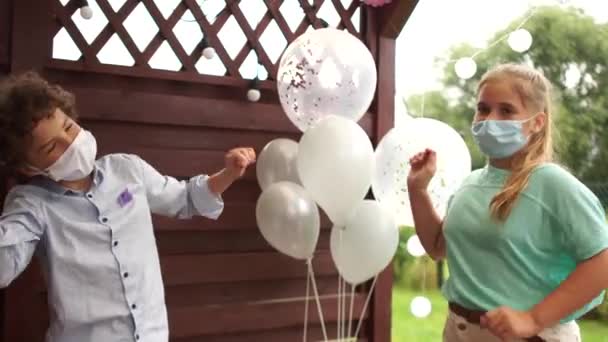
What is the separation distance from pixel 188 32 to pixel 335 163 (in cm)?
75

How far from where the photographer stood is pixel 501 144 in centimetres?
140

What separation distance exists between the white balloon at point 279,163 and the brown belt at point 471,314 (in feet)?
2.35

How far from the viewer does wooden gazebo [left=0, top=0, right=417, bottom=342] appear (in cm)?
186

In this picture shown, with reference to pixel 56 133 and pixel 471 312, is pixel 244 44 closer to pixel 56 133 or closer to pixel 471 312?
pixel 56 133

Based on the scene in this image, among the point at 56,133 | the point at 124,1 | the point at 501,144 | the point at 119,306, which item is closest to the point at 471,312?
the point at 501,144

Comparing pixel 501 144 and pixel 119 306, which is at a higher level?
pixel 501 144

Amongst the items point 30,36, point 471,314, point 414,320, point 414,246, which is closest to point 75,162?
point 30,36

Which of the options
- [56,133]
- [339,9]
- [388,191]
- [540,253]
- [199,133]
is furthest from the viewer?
[339,9]

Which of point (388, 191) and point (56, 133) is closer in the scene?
point (56, 133)

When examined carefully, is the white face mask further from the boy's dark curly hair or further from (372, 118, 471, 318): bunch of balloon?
(372, 118, 471, 318): bunch of balloon

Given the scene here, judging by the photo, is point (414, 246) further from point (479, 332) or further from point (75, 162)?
point (75, 162)

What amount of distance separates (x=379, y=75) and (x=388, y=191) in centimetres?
65

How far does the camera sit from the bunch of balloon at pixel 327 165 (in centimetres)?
180

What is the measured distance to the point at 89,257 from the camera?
1.44 m
